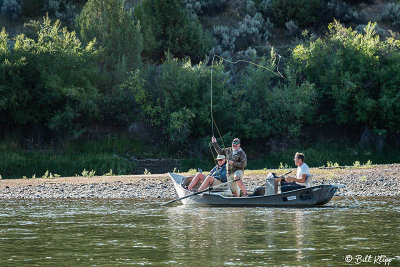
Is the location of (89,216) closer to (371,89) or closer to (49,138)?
(49,138)

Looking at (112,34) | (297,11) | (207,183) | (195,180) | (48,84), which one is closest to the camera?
(207,183)

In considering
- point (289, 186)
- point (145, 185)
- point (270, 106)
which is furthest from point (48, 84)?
point (289, 186)

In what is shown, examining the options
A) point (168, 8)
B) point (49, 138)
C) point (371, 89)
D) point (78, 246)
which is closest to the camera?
point (78, 246)

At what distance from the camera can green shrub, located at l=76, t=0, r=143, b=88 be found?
43219 mm

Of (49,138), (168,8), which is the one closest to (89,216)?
(49,138)

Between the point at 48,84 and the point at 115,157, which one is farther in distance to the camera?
the point at 48,84

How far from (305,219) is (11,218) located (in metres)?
7.29

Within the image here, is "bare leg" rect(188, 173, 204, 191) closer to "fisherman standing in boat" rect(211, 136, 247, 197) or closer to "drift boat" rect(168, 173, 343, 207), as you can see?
"drift boat" rect(168, 173, 343, 207)

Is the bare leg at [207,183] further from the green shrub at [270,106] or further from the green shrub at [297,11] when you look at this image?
the green shrub at [297,11]

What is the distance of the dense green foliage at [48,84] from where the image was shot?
126 ft

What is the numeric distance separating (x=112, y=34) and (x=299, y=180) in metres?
26.4

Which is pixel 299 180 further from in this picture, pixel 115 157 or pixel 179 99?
pixel 179 99

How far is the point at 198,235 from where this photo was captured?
1420 cm

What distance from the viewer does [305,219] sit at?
1675 centimetres
